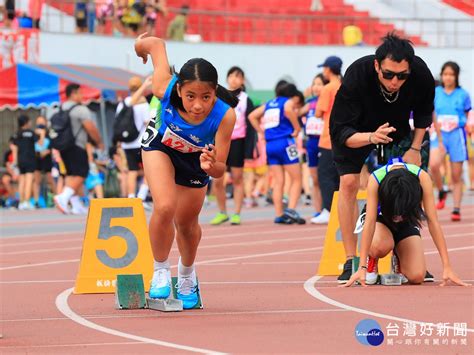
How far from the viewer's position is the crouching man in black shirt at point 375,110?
10391 millimetres

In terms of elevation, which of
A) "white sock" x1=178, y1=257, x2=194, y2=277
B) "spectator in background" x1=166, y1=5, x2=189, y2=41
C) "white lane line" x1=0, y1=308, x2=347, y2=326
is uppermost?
"spectator in background" x1=166, y1=5, x2=189, y2=41

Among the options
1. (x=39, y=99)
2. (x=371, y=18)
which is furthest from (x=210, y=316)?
(x=371, y=18)

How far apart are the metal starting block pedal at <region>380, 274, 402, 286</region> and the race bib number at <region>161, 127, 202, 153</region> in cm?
230

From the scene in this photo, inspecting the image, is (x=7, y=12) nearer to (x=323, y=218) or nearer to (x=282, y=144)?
(x=282, y=144)

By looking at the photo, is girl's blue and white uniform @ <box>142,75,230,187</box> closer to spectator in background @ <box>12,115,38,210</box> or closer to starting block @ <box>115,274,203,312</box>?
starting block @ <box>115,274,203,312</box>

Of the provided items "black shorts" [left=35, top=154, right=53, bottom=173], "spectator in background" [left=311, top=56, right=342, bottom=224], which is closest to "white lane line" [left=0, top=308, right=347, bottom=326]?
"spectator in background" [left=311, top=56, right=342, bottom=224]

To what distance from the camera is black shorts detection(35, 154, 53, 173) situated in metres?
27.3

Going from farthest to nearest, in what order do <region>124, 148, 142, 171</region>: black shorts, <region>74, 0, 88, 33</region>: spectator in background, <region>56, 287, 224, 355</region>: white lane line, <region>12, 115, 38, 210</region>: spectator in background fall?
<region>74, 0, 88, 33</region>: spectator in background
<region>12, 115, 38, 210</region>: spectator in background
<region>124, 148, 142, 171</region>: black shorts
<region>56, 287, 224, 355</region>: white lane line

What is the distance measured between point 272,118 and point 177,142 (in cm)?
1006

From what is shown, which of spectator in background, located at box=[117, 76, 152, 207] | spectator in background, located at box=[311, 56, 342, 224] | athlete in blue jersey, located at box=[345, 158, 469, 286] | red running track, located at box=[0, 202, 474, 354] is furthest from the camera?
spectator in background, located at box=[117, 76, 152, 207]

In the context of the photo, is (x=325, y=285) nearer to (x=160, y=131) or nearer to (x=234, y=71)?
(x=160, y=131)

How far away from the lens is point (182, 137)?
365 inches

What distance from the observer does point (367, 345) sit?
7480 millimetres

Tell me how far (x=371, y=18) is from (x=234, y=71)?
60.7ft
